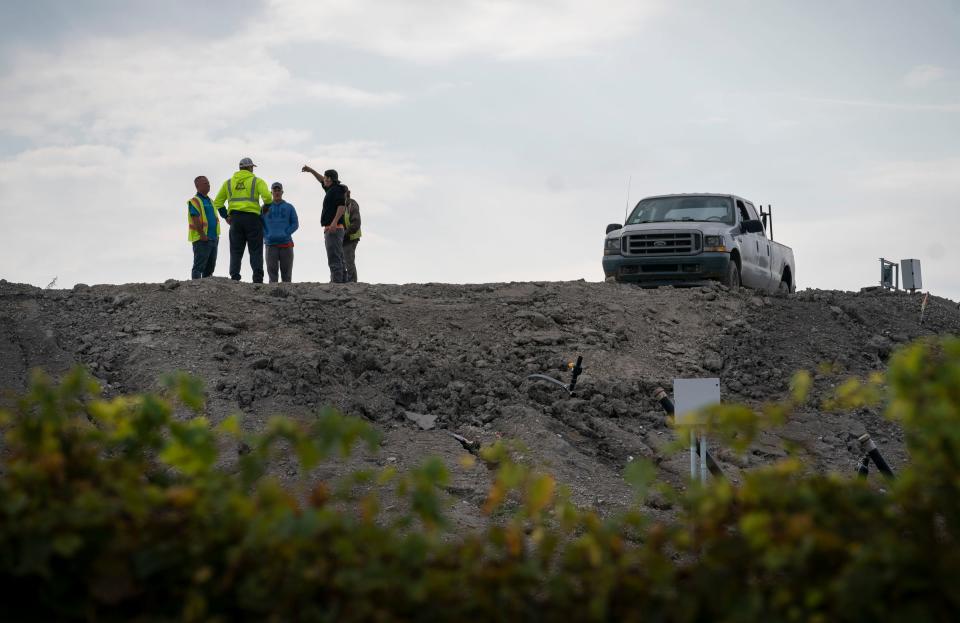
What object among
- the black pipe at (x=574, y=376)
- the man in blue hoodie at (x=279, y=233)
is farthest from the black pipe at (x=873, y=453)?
the man in blue hoodie at (x=279, y=233)

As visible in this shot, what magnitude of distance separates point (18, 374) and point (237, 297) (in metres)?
3.68

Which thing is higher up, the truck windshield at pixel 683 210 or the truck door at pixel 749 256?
the truck windshield at pixel 683 210

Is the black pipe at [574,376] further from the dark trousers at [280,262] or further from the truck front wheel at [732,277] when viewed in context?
the dark trousers at [280,262]

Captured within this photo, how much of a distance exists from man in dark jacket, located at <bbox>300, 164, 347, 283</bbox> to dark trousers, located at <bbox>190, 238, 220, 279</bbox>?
187cm

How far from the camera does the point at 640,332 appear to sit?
1775 centimetres

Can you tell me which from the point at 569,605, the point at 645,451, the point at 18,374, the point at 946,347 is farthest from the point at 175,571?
the point at 18,374

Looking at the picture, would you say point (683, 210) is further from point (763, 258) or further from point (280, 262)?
point (280, 262)

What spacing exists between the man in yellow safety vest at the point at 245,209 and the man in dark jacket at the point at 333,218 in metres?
0.98

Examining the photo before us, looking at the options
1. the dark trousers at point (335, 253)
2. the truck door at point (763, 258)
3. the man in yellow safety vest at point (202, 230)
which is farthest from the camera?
the truck door at point (763, 258)

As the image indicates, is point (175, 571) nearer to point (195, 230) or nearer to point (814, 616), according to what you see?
point (814, 616)

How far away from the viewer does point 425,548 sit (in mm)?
2871

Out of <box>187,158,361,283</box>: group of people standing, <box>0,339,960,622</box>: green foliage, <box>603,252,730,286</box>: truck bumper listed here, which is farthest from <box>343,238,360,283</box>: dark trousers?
<box>0,339,960,622</box>: green foliage

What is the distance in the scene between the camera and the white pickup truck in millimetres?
19844

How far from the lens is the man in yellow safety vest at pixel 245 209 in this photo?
734 inches
